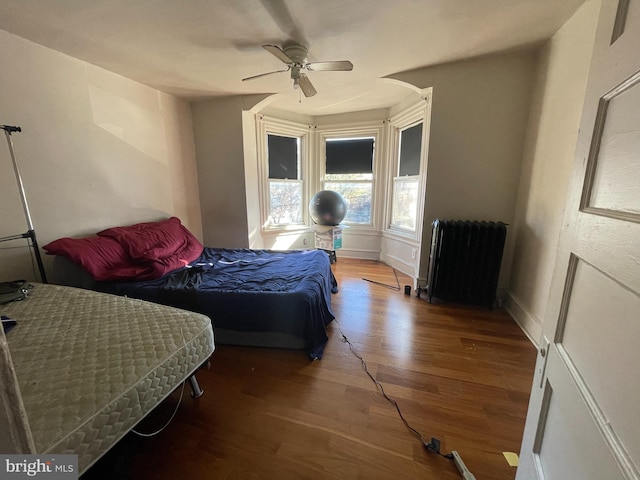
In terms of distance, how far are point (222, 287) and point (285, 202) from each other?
2.40 m

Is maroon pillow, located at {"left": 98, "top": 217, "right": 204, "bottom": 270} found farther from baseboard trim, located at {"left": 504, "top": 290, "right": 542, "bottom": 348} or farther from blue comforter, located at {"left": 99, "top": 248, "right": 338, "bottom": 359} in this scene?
baseboard trim, located at {"left": 504, "top": 290, "right": 542, "bottom": 348}

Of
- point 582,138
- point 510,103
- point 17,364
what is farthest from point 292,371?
point 510,103

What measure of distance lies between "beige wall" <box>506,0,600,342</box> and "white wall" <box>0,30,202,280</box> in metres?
3.87

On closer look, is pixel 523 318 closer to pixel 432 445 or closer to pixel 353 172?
pixel 432 445

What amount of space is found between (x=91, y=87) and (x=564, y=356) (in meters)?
3.65

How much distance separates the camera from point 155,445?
127 cm

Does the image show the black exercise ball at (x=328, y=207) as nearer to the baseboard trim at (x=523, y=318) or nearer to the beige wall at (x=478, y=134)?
the beige wall at (x=478, y=134)

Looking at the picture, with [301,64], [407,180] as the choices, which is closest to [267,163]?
[301,64]

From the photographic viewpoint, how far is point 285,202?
4230 millimetres

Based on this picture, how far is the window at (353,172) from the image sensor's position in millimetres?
4129

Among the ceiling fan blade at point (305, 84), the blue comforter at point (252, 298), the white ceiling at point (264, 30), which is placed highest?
the white ceiling at point (264, 30)

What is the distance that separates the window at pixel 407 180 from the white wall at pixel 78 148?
306 centimetres

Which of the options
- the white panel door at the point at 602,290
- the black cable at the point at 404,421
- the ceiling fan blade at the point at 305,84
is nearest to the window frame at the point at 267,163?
the ceiling fan blade at the point at 305,84

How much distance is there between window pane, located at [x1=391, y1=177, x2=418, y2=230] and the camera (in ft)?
11.6
